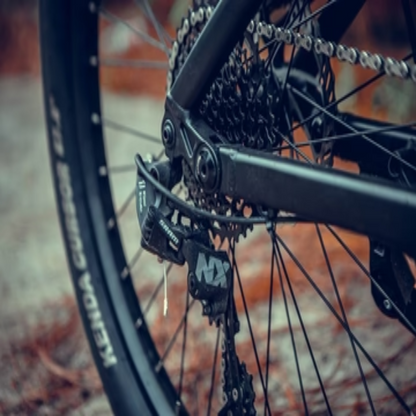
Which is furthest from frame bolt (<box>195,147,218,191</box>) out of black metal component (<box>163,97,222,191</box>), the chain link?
the chain link

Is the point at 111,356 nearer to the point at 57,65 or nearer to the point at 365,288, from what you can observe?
the point at 57,65

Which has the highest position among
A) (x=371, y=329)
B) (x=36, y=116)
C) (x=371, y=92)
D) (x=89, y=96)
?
(x=36, y=116)

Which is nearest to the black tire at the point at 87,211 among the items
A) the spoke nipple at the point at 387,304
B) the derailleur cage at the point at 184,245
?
the derailleur cage at the point at 184,245

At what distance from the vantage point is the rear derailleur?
883 mm

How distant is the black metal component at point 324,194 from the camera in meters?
0.64

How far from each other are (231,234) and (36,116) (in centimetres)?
231

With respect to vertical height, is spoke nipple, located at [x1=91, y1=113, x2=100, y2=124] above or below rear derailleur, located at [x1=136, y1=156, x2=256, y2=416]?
above

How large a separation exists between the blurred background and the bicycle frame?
0.68 metres

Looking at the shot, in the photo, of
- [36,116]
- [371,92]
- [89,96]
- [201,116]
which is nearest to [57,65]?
[89,96]

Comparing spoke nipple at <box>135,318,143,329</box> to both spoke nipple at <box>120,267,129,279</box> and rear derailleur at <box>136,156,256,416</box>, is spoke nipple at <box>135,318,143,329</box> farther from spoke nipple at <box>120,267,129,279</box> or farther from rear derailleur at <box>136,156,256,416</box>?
rear derailleur at <box>136,156,256,416</box>

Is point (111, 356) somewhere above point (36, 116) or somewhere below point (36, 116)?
below

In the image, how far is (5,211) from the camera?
235 centimetres

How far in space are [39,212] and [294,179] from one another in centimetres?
173

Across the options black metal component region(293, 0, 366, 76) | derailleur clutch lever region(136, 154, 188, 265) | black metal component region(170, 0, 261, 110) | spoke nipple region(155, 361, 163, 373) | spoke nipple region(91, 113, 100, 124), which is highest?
spoke nipple region(91, 113, 100, 124)
